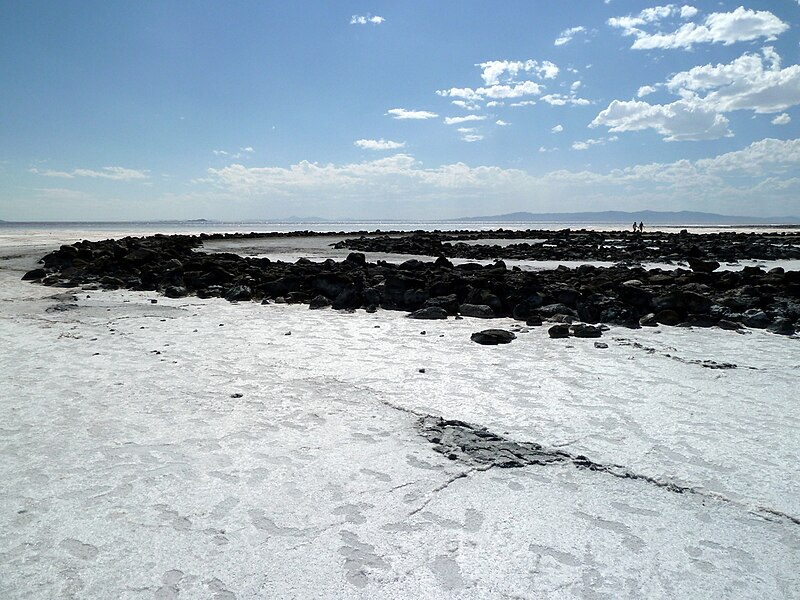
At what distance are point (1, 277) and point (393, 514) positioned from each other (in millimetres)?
16786

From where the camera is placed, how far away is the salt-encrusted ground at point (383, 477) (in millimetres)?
2621

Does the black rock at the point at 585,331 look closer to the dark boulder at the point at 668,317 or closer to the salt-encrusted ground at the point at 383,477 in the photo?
the salt-encrusted ground at the point at 383,477

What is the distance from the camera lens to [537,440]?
4.23m

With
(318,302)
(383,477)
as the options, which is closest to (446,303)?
(318,302)

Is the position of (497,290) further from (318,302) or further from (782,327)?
(782,327)

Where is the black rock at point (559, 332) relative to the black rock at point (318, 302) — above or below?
below

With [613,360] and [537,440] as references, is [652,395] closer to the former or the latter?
[613,360]

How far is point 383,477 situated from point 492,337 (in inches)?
173

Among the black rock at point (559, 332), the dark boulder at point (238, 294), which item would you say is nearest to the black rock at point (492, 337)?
the black rock at point (559, 332)

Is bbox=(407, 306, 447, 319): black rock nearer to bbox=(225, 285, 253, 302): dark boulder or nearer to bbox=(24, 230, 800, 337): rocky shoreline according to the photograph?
bbox=(24, 230, 800, 337): rocky shoreline

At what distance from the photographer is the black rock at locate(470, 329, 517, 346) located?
7688 mm

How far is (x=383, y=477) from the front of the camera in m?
3.62

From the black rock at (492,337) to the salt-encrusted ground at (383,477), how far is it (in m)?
0.70

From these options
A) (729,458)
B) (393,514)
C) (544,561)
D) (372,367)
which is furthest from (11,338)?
(729,458)
